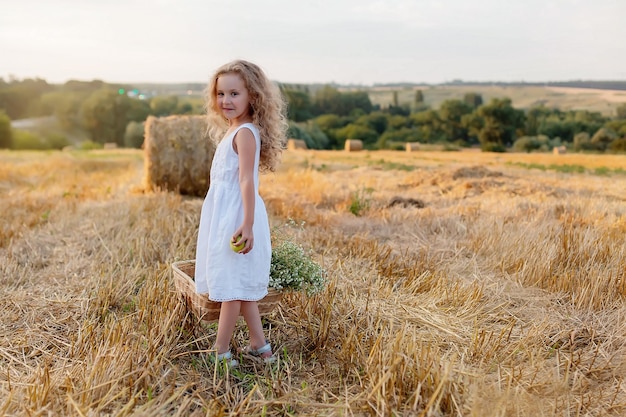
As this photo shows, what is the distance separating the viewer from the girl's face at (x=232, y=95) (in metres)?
3.20

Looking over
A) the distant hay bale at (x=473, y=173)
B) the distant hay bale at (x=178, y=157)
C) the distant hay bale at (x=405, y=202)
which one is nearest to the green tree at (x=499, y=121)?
the distant hay bale at (x=473, y=173)

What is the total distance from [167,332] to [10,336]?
1.08 meters

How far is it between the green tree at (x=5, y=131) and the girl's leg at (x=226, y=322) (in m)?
31.8

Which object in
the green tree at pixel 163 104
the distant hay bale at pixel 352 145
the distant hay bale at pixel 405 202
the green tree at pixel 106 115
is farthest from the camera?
the green tree at pixel 106 115

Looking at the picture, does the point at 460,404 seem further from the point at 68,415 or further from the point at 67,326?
the point at 67,326

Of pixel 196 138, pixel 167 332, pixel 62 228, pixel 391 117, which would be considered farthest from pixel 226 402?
pixel 391 117

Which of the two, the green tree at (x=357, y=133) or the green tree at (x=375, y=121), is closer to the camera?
the green tree at (x=357, y=133)

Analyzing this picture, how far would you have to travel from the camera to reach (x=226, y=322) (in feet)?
10.5

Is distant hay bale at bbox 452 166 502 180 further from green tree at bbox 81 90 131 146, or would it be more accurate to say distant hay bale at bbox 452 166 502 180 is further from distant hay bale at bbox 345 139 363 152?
green tree at bbox 81 90 131 146

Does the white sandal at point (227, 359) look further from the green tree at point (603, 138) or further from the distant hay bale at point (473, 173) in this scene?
the green tree at point (603, 138)

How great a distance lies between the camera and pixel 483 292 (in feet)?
14.3

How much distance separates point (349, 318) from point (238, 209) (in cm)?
115

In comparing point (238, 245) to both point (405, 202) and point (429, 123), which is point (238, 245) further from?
point (429, 123)

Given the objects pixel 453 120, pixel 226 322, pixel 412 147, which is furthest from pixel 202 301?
pixel 453 120
